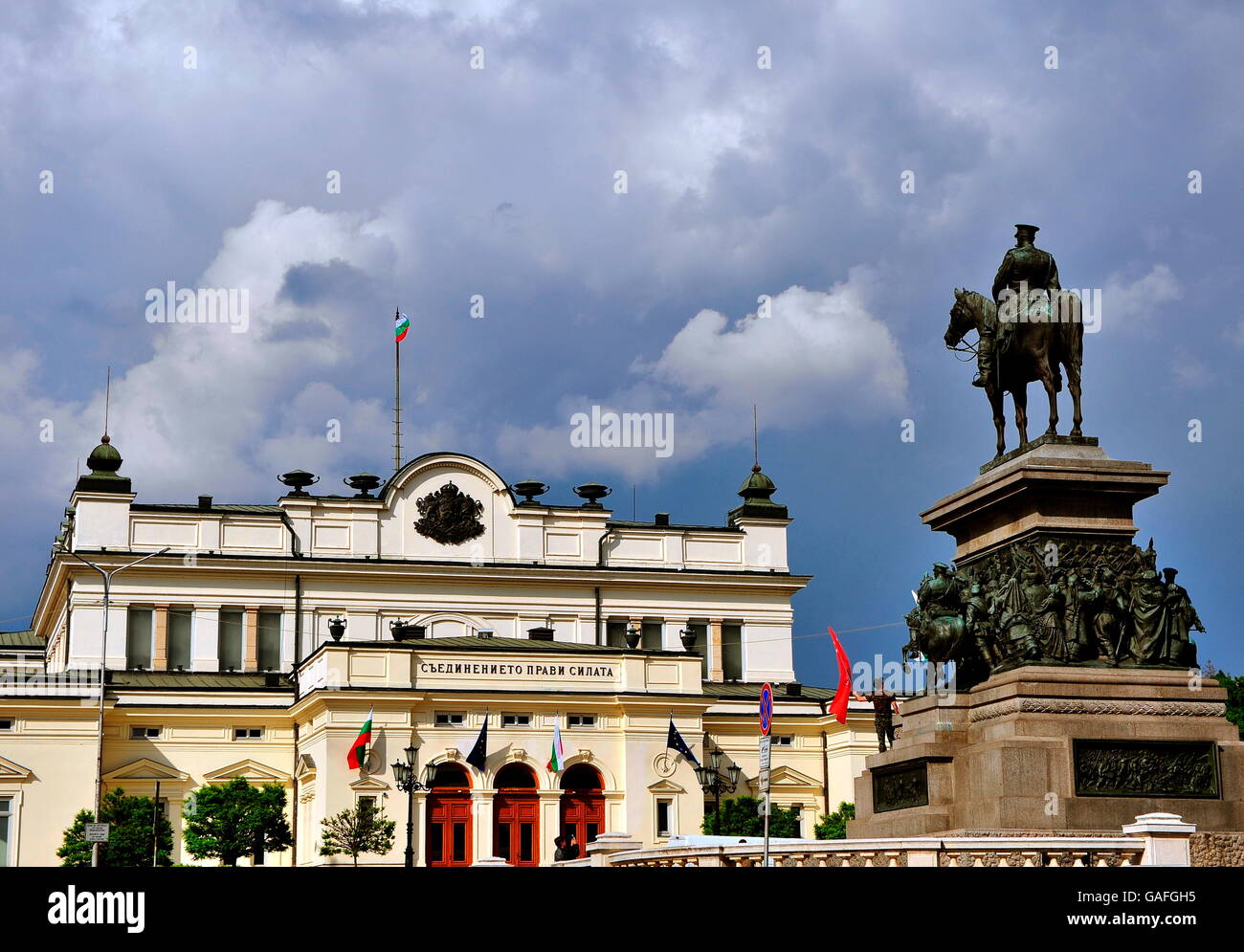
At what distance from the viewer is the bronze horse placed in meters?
22.5

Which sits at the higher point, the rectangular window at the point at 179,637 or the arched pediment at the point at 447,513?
the arched pediment at the point at 447,513

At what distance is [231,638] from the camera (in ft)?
231

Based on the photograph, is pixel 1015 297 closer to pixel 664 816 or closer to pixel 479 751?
pixel 479 751

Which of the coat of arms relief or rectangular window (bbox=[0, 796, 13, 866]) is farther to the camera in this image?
the coat of arms relief

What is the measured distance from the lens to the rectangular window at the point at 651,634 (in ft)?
→ 242

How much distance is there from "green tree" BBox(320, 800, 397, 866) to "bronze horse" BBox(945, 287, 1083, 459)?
3676 centimetres

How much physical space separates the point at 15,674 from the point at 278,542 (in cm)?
1205

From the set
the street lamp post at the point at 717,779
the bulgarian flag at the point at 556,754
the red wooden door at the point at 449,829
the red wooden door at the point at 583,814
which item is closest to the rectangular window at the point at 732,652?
the street lamp post at the point at 717,779

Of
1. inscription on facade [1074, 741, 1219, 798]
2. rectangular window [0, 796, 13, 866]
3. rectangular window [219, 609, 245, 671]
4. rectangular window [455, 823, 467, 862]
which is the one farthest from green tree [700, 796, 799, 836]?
inscription on facade [1074, 741, 1219, 798]

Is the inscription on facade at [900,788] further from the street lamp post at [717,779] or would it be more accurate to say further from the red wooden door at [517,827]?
the red wooden door at [517,827]

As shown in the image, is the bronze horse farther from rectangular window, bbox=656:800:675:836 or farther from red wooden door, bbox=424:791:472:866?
rectangular window, bbox=656:800:675:836

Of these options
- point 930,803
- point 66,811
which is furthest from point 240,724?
point 930,803

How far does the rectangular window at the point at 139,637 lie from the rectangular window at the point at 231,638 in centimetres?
280
